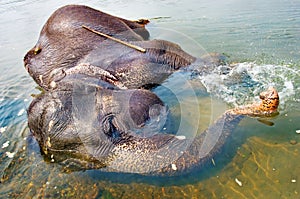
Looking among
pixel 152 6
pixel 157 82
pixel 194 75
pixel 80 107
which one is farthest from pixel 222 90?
pixel 152 6

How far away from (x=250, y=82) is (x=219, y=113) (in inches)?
38.3

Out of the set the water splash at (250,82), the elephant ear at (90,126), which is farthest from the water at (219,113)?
the elephant ear at (90,126)

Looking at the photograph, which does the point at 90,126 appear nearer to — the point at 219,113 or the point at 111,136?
the point at 111,136

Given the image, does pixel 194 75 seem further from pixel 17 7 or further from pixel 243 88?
pixel 17 7

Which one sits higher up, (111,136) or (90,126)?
(90,126)

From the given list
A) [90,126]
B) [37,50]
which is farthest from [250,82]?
[37,50]

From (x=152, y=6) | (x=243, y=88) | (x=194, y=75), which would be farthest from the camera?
(x=152, y=6)

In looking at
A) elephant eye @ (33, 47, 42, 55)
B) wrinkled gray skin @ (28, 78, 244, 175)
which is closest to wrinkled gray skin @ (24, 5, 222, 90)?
elephant eye @ (33, 47, 42, 55)

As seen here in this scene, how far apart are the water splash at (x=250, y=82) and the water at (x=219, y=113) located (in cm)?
2

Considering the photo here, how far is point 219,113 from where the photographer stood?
15.2ft

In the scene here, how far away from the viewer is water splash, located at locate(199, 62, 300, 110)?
4.70m

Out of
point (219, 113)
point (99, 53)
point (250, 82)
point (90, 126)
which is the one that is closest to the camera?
point (90, 126)

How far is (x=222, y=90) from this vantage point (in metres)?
→ 5.14

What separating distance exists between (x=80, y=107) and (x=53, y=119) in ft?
1.17
